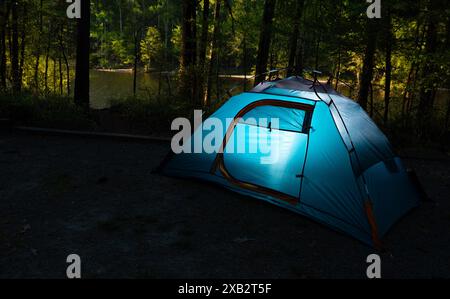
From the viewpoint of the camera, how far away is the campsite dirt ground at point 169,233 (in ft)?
13.7

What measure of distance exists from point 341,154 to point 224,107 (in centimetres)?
227

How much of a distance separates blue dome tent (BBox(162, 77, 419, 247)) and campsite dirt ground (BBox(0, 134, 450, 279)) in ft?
0.89

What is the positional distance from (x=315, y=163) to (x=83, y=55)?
8713 mm

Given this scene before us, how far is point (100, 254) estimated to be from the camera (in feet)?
14.2

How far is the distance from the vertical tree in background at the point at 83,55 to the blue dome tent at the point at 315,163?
20.5 feet

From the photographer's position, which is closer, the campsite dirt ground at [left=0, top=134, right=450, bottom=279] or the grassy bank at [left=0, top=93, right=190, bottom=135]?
the campsite dirt ground at [left=0, top=134, right=450, bottom=279]

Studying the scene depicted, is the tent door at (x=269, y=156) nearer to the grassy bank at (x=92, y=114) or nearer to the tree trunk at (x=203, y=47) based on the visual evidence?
the grassy bank at (x=92, y=114)

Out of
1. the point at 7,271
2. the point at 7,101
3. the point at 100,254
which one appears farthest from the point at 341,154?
the point at 7,101

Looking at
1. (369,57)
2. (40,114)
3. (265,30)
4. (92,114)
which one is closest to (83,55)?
(92,114)

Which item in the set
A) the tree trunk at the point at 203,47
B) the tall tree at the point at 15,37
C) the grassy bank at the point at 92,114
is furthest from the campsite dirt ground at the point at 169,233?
the tall tree at the point at 15,37

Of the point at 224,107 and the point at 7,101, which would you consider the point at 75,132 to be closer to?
the point at 7,101

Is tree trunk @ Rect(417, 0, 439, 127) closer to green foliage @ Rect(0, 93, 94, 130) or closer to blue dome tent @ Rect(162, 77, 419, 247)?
blue dome tent @ Rect(162, 77, 419, 247)

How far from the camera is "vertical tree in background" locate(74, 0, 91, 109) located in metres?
10.9

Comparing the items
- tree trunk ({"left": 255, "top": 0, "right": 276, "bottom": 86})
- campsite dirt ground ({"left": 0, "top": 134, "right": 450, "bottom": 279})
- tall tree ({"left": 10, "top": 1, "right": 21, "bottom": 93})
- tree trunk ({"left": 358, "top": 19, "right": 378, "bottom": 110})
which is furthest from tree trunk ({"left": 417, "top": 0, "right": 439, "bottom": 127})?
tall tree ({"left": 10, "top": 1, "right": 21, "bottom": 93})
